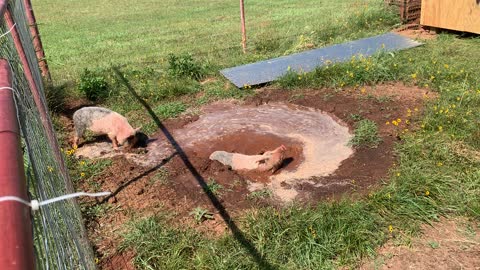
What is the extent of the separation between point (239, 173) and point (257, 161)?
24 centimetres

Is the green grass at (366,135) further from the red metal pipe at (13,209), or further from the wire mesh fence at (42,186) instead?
the red metal pipe at (13,209)

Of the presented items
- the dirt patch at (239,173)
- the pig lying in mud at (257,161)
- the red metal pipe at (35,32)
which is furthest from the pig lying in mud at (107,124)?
the red metal pipe at (35,32)

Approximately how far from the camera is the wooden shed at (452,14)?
8711 mm

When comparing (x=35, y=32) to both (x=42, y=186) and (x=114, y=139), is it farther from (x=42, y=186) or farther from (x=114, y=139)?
(x=42, y=186)

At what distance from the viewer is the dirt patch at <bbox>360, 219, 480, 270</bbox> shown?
3346 mm

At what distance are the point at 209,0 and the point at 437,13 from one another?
13.0 m

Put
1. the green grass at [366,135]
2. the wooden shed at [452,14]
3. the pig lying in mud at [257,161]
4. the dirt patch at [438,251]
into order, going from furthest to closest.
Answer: the wooden shed at [452,14], the green grass at [366,135], the pig lying in mud at [257,161], the dirt patch at [438,251]

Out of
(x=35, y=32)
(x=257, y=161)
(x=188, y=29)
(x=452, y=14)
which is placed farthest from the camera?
(x=188, y=29)

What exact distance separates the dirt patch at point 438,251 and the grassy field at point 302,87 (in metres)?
0.11

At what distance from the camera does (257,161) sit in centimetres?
470

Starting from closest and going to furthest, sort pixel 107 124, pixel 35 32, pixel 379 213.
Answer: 1. pixel 379 213
2. pixel 107 124
3. pixel 35 32

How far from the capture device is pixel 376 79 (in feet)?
22.8

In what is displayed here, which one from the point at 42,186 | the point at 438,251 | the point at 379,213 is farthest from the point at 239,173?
the point at 42,186

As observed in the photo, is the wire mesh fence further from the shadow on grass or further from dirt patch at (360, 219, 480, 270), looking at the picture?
dirt patch at (360, 219, 480, 270)
